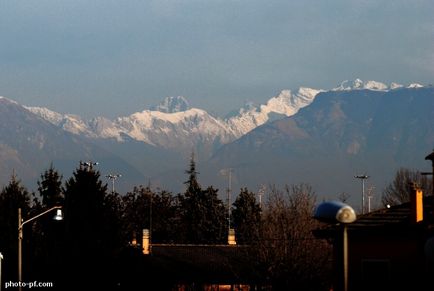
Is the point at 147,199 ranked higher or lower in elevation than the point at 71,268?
higher

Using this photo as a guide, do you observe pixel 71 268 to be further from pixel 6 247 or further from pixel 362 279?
pixel 362 279

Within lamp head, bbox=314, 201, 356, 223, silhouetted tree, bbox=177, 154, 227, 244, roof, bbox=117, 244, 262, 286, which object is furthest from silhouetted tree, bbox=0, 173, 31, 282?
lamp head, bbox=314, 201, 356, 223


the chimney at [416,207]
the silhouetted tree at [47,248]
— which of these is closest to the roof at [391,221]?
the chimney at [416,207]

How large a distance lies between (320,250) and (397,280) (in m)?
19.3

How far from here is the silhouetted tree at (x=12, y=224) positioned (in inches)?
2970

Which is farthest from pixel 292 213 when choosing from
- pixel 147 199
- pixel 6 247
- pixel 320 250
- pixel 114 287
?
pixel 147 199

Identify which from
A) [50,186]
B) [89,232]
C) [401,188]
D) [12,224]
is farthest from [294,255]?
[401,188]

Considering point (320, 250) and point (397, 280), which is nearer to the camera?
point (397, 280)

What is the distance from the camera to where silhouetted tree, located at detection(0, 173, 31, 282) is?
2970 inches

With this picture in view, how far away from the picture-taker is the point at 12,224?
7994 centimetres

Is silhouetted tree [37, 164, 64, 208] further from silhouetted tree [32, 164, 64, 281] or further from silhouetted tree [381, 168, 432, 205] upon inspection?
silhouetted tree [381, 168, 432, 205]

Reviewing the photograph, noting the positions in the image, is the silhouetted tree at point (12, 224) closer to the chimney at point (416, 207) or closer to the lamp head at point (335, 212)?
the chimney at point (416, 207)

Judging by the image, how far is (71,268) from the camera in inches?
2788

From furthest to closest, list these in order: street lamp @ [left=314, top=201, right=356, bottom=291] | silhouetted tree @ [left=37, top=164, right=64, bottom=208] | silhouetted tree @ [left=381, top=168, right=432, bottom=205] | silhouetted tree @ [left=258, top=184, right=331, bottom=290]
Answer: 1. silhouetted tree @ [left=381, top=168, right=432, bottom=205]
2. silhouetted tree @ [left=37, top=164, right=64, bottom=208]
3. silhouetted tree @ [left=258, top=184, right=331, bottom=290]
4. street lamp @ [left=314, top=201, right=356, bottom=291]
